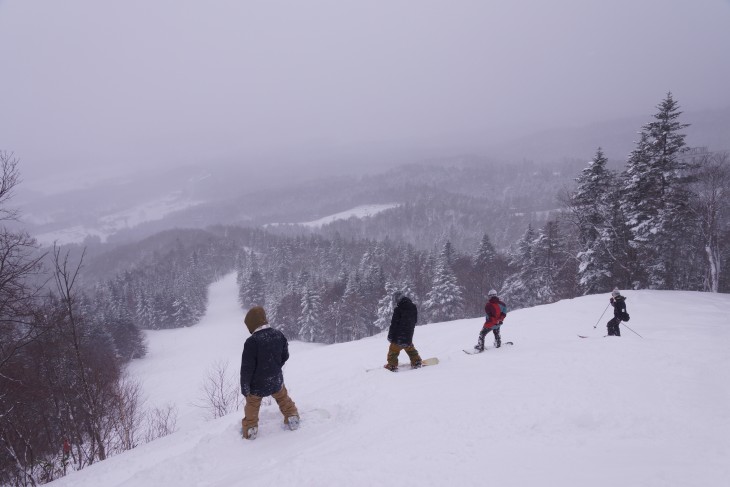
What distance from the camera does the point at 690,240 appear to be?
26.7m

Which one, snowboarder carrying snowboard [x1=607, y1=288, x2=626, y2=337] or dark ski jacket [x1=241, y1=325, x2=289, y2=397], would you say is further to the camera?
Result: snowboarder carrying snowboard [x1=607, y1=288, x2=626, y2=337]

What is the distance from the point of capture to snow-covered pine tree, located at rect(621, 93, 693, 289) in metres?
23.5

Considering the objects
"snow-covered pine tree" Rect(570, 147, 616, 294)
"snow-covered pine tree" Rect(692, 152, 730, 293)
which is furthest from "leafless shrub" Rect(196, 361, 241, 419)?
"snow-covered pine tree" Rect(692, 152, 730, 293)

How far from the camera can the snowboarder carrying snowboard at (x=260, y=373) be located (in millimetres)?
5641

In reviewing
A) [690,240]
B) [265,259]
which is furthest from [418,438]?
[265,259]

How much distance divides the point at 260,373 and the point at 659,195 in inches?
1138

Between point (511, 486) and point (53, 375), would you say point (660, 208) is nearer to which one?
point (511, 486)

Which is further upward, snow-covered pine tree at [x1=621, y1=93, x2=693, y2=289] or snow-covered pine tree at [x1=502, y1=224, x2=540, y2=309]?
snow-covered pine tree at [x1=621, y1=93, x2=693, y2=289]

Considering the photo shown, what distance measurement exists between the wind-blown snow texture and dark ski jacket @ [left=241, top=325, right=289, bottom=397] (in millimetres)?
736

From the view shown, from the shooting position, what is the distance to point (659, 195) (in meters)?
24.1

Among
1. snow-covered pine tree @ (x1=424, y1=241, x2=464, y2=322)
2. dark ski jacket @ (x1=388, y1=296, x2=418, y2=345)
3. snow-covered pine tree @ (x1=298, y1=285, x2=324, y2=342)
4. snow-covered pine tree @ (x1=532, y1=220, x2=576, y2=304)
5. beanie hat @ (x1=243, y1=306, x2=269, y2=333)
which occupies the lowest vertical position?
snow-covered pine tree @ (x1=298, y1=285, x2=324, y2=342)

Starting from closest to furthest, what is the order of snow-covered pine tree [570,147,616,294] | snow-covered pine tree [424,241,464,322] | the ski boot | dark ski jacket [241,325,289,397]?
the ski boot, dark ski jacket [241,325,289,397], snow-covered pine tree [570,147,616,294], snow-covered pine tree [424,241,464,322]

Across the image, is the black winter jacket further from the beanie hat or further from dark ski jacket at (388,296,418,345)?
the beanie hat

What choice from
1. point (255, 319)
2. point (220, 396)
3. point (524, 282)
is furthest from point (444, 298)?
point (255, 319)
